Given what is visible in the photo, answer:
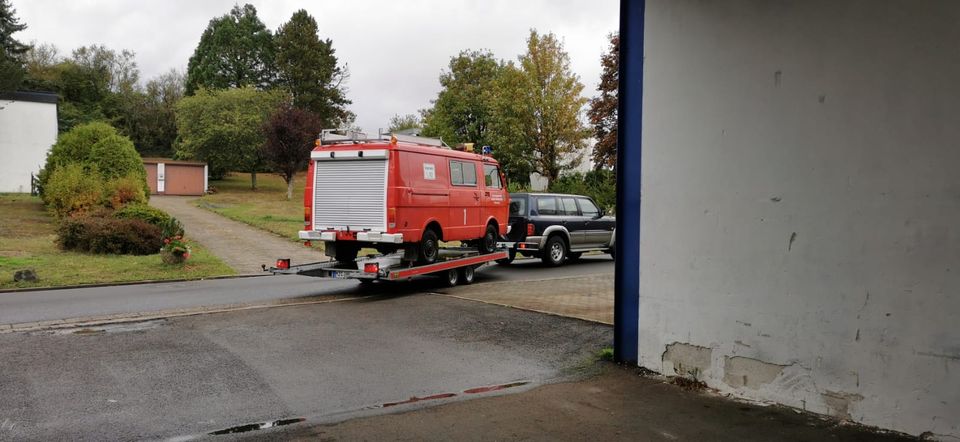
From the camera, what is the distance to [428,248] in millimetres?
12570

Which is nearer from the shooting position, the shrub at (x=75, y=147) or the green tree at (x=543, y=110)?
the shrub at (x=75, y=147)

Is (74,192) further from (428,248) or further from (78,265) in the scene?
(428,248)

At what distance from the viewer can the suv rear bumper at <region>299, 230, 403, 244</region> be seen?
11484 mm

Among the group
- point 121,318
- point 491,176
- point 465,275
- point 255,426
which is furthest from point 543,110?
point 255,426

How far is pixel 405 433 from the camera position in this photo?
15.7ft

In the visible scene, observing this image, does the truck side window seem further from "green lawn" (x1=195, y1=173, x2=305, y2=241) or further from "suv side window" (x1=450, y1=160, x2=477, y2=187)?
"green lawn" (x1=195, y1=173, x2=305, y2=241)

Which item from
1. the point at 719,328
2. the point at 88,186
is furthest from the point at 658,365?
the point at 88,186

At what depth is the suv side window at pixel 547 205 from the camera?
17.2 meters

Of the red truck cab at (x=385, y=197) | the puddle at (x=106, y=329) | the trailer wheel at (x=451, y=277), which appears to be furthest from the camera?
the trailer wheel at (x=451, y=277)

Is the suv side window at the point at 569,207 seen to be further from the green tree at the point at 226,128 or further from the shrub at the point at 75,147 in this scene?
the green tree at the point at 226,128

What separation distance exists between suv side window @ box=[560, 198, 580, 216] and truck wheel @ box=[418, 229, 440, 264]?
5.99m

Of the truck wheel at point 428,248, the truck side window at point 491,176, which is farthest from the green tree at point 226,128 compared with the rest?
the truck wheel at point 428,248

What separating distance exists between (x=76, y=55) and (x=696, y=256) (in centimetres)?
7926

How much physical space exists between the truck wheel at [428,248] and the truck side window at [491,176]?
7.59 ft
